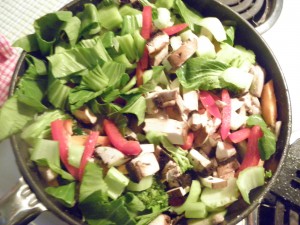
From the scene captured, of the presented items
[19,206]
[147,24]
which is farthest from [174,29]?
[19,206]

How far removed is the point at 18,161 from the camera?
886mm

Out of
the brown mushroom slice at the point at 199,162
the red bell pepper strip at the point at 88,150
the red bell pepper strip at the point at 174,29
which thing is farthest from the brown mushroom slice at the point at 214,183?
the red bell pepper strip at the point at 174,29

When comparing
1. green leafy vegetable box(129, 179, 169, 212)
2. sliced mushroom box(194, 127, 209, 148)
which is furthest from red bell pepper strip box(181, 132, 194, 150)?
green leafy vegetable box(129, 179, 169, 212)

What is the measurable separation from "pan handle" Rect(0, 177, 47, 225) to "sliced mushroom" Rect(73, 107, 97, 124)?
200mm

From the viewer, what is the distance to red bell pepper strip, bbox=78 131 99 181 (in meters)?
0.91

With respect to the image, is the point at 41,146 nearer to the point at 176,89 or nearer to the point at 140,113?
the point at 140,113

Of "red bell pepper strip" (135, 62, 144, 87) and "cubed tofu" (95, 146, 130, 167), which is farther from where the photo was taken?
"red bell pepper strip" (135, 62, 144, 87)

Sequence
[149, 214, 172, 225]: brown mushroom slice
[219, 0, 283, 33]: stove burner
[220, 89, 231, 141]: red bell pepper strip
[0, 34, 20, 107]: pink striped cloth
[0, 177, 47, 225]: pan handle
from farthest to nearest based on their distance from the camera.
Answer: [219, 0, 283, 33]: stove burner
[0, 34, 20, 107]: pink striped cloth
[220, 89, 231, 141]: red bell pepper strip
[149, 214, 172, 225]: brown mushroom slice
[0, 177, 47, 225]: pan handle

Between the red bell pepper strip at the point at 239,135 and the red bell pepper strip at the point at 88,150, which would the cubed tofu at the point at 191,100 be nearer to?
the red bell pepper strip at the point at 239,135

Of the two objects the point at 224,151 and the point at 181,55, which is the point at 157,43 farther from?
the point at 224,151

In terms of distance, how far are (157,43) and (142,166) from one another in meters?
0.31

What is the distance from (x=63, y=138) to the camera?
923 mm

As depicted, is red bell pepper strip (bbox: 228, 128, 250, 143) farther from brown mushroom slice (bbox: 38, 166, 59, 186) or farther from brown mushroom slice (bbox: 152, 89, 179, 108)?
brown mushroom slice (bbox: 38, 166, 59, 186)

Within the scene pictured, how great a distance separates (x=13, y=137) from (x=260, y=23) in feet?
3.08
